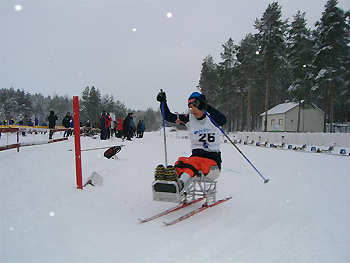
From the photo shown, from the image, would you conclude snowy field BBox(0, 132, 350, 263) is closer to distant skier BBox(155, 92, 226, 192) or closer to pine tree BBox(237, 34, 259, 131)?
distant skier BBox(155, 92, 226, 192)

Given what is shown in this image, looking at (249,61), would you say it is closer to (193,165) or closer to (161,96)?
(161,96)

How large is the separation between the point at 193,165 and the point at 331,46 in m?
32.4

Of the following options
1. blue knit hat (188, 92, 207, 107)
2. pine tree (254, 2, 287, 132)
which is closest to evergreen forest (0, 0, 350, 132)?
pine tree (254, 2, 287, 132)

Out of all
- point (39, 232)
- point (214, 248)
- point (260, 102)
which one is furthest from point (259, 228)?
point (260, 102)

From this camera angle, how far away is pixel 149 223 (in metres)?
3.78

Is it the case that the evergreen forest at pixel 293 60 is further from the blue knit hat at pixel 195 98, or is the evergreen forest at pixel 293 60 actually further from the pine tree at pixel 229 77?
the blue knit hat at pixel 195 98

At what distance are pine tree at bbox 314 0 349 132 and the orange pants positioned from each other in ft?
102

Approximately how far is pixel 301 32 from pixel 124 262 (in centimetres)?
4070

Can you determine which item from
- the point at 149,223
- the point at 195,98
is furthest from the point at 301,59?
the point at 149,223

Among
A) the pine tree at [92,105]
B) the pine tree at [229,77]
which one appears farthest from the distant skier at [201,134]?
the pine tree at [92,105]

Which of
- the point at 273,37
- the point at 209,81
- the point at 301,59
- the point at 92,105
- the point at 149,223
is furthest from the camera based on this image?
the point at 92,105

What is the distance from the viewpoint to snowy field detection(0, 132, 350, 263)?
284 centimetres

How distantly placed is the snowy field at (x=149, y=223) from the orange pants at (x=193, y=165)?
2.31 ft

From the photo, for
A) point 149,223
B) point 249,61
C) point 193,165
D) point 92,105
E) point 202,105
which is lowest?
point 149,223
